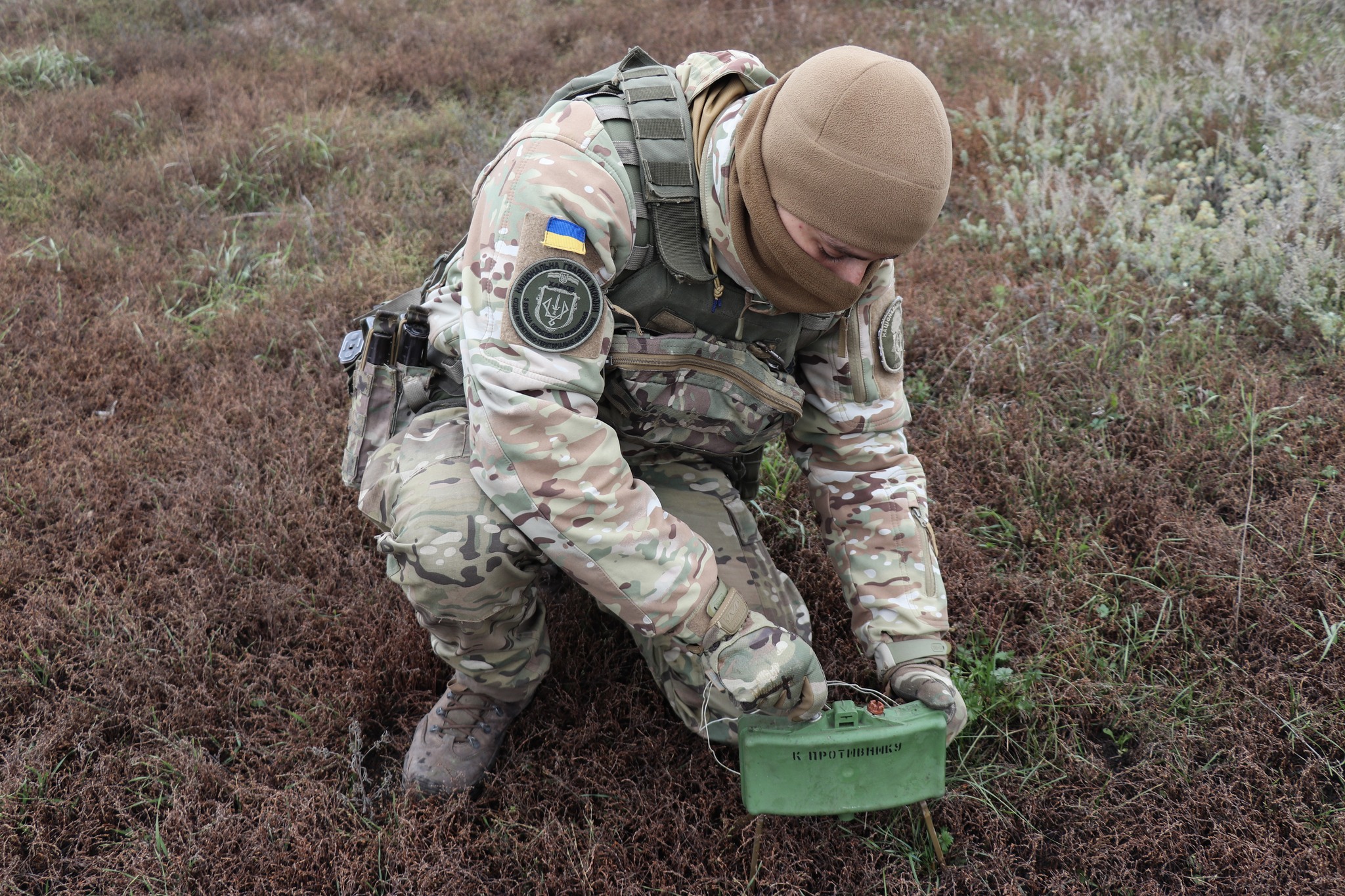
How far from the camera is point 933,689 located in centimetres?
221

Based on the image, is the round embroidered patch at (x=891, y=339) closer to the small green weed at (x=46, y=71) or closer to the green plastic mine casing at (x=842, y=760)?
the green plastic mine casing at (x=842, y=760)

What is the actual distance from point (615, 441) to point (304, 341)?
246cm

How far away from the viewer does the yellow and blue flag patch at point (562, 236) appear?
1917 millimetres

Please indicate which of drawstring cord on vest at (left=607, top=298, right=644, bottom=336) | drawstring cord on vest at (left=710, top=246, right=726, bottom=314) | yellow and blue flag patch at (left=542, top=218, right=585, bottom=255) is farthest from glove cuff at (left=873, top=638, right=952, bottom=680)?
yellow and blue flag patch at (left=542, top=218, right=585, bottom=255)

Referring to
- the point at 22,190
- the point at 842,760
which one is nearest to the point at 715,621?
the point at 842,760

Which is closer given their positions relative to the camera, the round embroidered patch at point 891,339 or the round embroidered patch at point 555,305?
the round embroidered patch at point 555,305

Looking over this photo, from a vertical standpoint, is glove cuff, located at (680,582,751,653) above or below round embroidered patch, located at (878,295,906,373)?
below

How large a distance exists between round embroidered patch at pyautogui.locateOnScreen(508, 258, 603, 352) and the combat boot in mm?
1015

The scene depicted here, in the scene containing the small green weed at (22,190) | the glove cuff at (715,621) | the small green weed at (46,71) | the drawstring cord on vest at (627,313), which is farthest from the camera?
the small green weed at (46,71)

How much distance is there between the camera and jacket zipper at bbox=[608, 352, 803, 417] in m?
2.19

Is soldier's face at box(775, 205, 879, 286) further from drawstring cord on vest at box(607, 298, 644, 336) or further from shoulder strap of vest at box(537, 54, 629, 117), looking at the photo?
shoulder strap of vest at box(537, 54, 629, 117)

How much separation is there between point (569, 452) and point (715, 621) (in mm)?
479

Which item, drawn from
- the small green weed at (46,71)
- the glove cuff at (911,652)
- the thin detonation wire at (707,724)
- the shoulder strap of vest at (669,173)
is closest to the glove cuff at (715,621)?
the thin detonation wire at (707,724)

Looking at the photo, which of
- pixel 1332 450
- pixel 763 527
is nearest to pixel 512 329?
pixel 763 527
